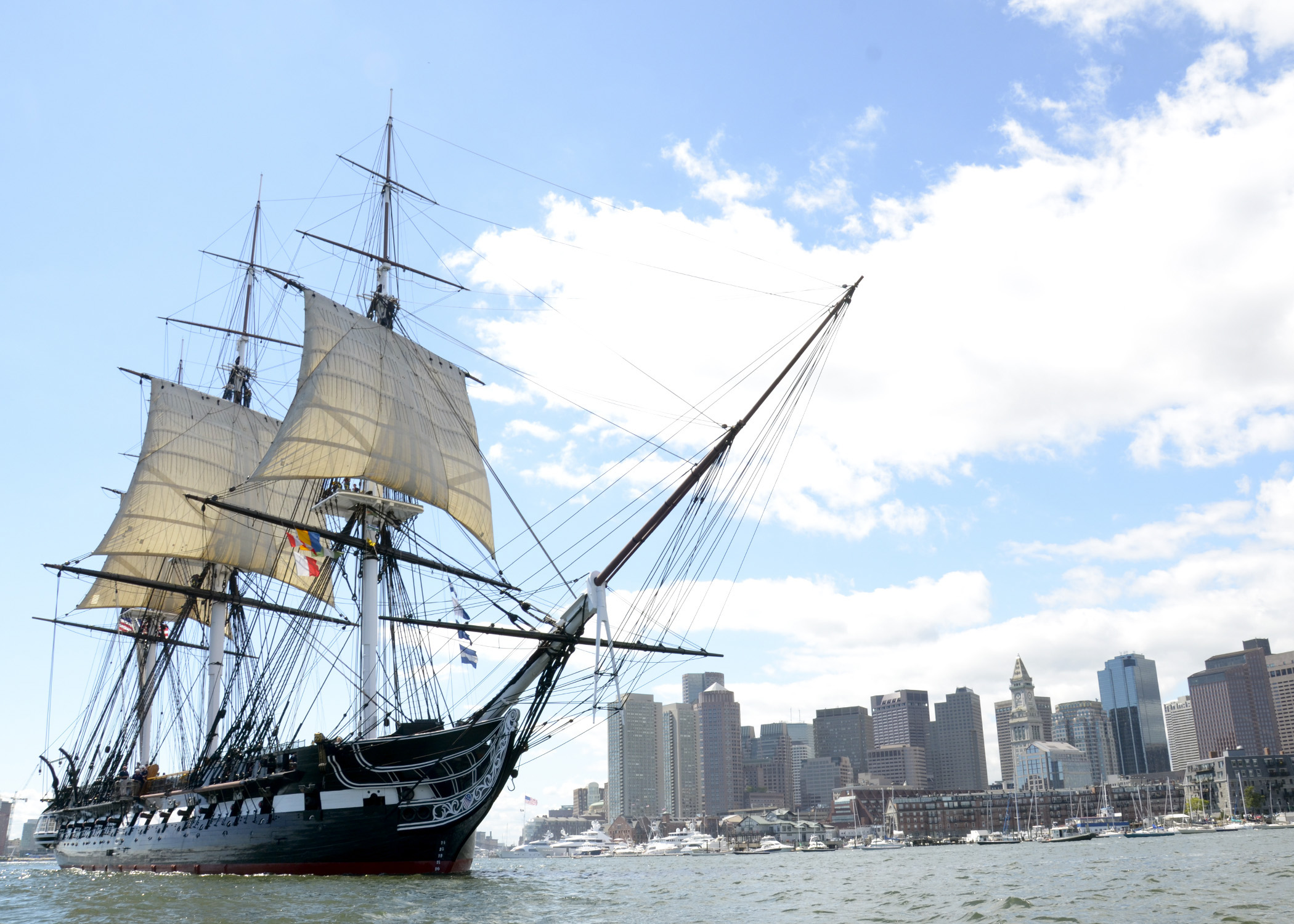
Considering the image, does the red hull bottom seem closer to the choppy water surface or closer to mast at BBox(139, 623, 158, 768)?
the choppy water surface

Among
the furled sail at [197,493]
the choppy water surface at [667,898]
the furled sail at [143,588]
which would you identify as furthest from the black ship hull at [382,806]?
the furled sail at [143,588]

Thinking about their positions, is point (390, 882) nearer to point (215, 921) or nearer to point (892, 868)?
point (215, 921)

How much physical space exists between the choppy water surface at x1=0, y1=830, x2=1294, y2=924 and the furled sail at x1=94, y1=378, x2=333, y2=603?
19487 millimetres

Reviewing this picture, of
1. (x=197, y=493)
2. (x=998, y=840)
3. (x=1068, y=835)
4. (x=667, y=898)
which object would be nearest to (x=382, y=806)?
(x=667, y=898)

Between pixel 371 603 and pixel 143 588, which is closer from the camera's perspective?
pixel 371 603

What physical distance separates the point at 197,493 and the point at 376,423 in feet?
78.5

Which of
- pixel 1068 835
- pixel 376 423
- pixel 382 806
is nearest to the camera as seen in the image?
pixel 382 806

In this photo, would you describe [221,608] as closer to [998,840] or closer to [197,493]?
[197,493]

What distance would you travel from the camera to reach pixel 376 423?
171 feet

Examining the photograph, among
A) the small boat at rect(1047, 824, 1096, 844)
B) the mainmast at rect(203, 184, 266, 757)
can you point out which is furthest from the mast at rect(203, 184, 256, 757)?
the small boat at rect(1047, 824, 1096, 844)

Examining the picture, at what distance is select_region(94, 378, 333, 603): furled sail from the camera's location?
67188 millimetres

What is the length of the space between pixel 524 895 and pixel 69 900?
14.8 meters

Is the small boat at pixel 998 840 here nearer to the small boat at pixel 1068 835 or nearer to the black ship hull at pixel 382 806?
the small boat at pixel 1068 835

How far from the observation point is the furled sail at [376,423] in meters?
50.1
